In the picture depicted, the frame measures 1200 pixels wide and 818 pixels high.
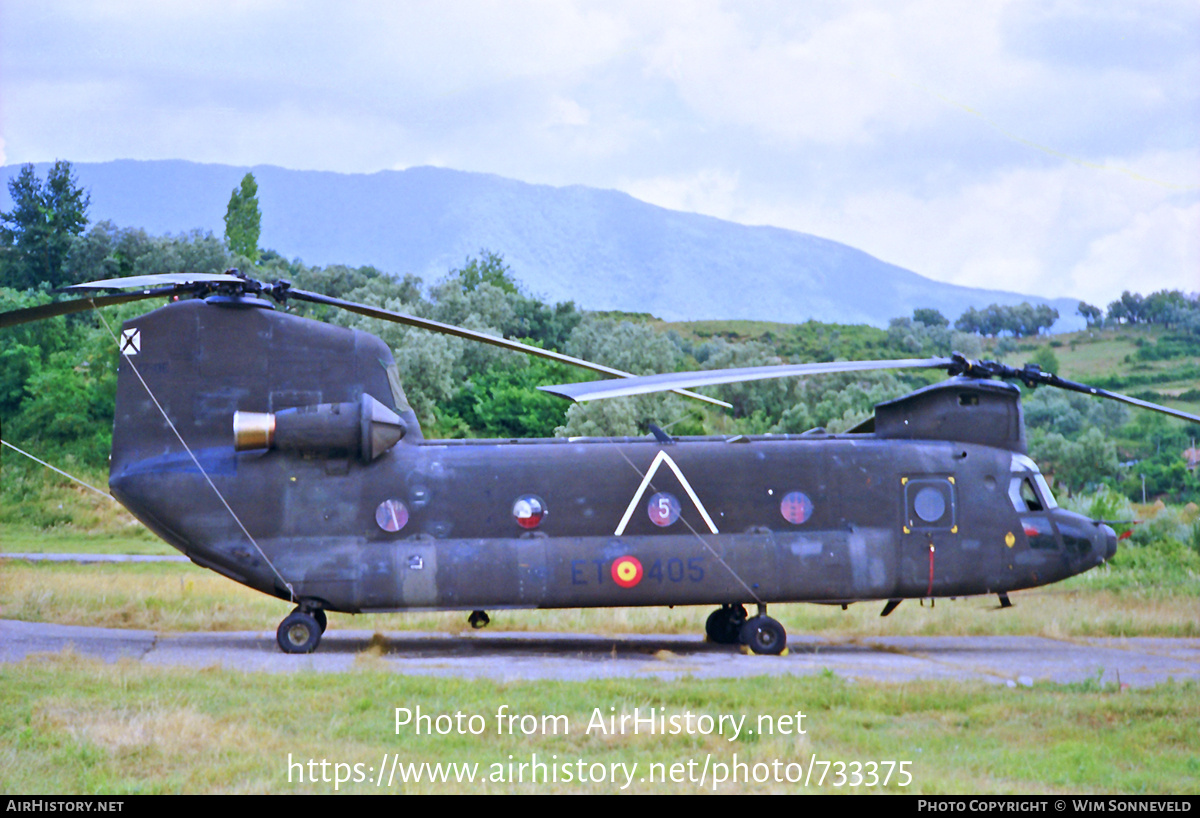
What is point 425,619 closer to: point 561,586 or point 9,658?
point 561,586

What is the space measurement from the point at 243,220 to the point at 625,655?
6772 centimetres

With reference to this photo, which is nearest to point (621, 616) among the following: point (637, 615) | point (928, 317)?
point (637, 615)

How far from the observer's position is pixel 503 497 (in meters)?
15.4

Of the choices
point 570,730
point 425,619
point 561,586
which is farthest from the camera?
point 425,619

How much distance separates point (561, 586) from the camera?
49.5 feet

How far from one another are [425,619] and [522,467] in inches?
213

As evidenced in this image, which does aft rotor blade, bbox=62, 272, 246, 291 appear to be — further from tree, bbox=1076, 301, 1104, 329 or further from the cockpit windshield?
tree, bbox=1076, 301, 1104, 329

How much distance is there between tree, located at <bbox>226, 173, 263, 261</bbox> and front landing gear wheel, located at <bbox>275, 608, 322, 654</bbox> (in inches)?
2535

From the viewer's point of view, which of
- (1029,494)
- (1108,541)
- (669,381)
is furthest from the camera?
(1108,541)

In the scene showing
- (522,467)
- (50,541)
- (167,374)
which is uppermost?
(167,374)

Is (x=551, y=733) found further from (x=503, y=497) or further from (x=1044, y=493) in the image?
(x=1044, y=493)

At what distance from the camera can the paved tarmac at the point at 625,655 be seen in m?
13.7

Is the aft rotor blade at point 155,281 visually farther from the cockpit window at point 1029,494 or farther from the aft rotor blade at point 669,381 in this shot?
the cockpit window at point 1029,494

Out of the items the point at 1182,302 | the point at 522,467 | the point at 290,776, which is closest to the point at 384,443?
the point at 522,467
